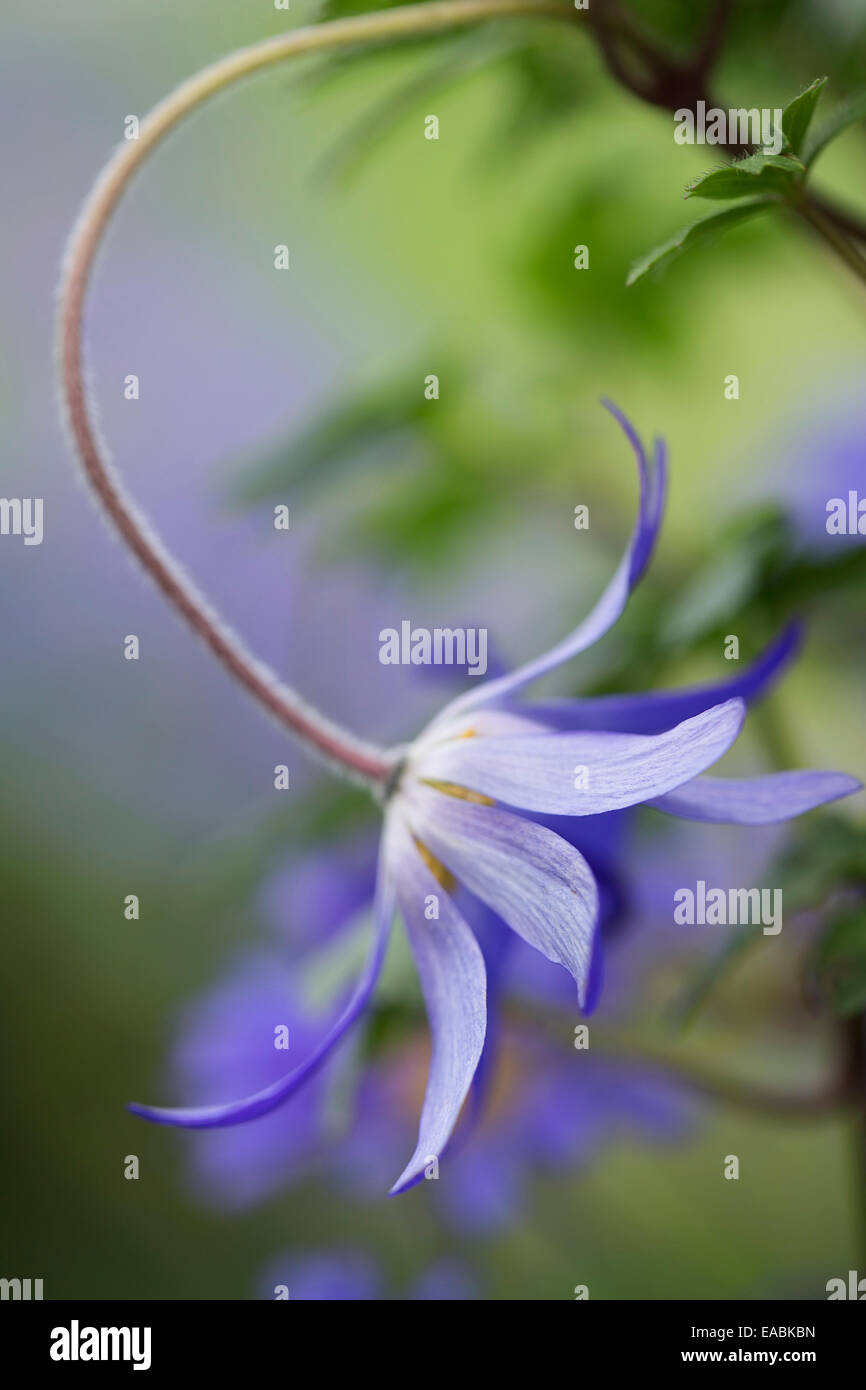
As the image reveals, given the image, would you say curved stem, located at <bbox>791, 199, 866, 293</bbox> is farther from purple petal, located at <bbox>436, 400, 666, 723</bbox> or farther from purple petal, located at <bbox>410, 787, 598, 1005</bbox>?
purple petal, located at <bbox>410, 787, 598, 1005</bbox>

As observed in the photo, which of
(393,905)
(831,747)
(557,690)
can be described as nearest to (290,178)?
(831,747)

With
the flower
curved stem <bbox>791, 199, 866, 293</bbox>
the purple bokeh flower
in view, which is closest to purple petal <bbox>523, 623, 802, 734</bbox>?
the flower

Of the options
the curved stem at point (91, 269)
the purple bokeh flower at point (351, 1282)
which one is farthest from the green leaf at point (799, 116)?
the purple bokeh flower at point (351, 1282)

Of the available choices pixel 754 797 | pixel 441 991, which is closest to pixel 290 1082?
pixel 441 991
